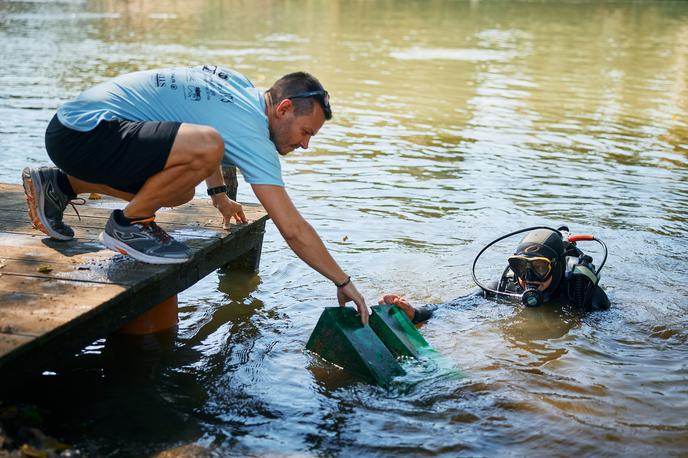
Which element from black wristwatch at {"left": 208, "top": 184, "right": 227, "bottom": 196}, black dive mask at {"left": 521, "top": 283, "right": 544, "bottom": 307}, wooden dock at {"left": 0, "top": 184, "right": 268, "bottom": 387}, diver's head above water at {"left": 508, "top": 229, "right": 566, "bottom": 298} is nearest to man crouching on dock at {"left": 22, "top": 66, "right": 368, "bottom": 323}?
wooden dock at {"left": 0, "top": 184, "right": 268, "bottom": 387}

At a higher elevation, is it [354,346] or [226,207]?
[226,207]

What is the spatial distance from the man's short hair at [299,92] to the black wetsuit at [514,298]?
181cm

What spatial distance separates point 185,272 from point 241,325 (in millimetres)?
760

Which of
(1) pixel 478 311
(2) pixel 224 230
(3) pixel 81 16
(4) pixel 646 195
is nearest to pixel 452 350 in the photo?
(1) pixel 478 311

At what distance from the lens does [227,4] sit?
35.3 metres

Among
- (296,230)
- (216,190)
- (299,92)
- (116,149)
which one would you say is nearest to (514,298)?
(216,190)

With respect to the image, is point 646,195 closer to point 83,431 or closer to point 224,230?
point 224,230

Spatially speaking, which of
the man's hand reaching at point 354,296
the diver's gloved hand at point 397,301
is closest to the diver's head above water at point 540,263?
the diver's gloved hand at point 397,301

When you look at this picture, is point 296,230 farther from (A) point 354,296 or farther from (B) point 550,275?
(B) point 550,275

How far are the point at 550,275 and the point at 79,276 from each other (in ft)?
10.2

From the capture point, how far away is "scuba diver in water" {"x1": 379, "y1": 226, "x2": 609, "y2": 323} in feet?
18.6

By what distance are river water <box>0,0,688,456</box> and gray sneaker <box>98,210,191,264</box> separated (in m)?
0.62

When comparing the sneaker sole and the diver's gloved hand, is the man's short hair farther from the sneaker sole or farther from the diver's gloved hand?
the diver's gloved hand

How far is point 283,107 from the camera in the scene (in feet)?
14.3
